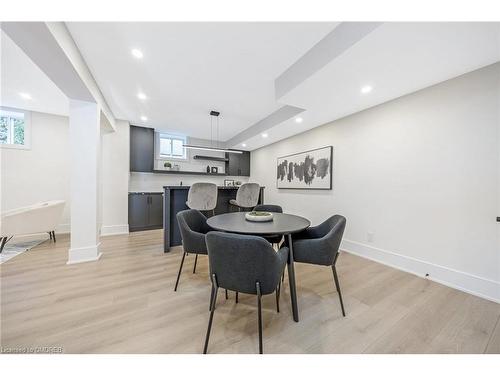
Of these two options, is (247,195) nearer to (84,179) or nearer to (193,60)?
(193,60)

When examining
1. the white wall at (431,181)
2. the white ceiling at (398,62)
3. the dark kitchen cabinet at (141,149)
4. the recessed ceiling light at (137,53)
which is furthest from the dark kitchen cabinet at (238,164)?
the recessed ceiling light at (137,53)

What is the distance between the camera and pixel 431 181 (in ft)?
7.28

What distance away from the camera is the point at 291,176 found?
4465 mm

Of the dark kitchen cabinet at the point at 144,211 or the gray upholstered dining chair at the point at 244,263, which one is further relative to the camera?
the dark kitchen cabinet at the point at 144,211

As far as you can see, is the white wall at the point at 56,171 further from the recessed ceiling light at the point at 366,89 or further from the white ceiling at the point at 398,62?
the recessed ceiling light at the point at 366,89

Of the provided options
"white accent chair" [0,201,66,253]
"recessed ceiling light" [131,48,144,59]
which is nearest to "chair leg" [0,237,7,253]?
"white accent chair" [0,201,66,253]

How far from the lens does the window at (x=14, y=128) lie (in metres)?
3.61

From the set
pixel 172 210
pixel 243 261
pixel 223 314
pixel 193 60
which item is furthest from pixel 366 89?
pixel 172 210

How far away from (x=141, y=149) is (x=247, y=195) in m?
3.08

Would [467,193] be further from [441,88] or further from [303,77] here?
[303,77]

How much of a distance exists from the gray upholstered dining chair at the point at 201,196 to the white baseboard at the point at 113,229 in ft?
7.56

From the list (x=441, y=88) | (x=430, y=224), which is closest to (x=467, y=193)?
(x=430, y=224)

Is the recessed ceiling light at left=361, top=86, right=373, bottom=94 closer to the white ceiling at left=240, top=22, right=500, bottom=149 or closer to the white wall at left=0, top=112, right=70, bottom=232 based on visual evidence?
the white ceiling at left=240, top=22, right=500, bottom=149

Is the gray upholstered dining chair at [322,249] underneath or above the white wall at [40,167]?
underneath
